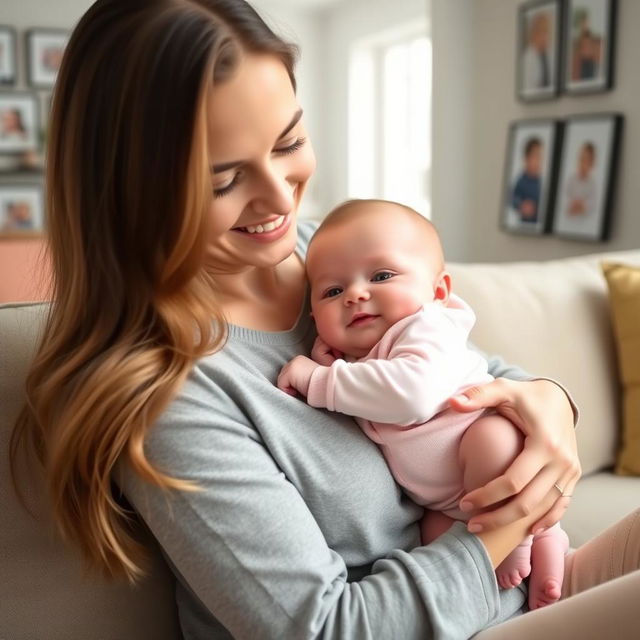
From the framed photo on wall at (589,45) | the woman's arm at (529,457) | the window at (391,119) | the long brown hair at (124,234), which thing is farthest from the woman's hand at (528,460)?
the window at (391,119)

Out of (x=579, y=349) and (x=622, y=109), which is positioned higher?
(x=622, y=109)

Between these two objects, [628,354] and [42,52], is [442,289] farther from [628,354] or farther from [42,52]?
[42,52]

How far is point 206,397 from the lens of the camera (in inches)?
38.8

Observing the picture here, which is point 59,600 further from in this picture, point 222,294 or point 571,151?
point 571,151

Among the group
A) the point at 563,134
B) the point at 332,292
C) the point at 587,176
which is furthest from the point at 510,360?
the point at 563,134

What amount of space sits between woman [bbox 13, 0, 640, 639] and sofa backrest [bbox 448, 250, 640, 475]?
28.0 inches

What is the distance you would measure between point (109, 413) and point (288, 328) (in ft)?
1.15

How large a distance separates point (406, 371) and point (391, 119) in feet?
19.2

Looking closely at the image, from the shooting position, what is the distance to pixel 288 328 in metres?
1.21

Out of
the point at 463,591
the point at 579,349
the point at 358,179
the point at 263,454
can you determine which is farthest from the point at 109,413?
the point at 358,179

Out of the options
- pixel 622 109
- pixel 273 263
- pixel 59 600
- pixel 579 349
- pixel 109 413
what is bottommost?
pixel 59 600

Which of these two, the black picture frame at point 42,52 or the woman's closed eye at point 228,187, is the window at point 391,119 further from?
the woman's closed eye at point 228,187

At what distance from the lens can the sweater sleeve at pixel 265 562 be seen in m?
0.91

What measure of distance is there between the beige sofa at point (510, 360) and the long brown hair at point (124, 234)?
0.10 m
